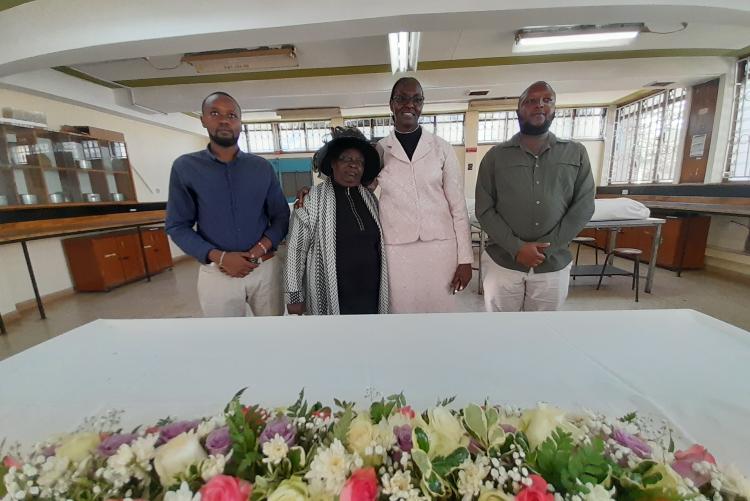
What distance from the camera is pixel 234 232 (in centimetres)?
152

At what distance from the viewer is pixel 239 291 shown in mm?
1562

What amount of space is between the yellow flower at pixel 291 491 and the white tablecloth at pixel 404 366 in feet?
0.91

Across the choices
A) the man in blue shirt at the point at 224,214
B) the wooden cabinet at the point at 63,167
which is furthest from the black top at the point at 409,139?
the wooden cabinet at the point at 63,167

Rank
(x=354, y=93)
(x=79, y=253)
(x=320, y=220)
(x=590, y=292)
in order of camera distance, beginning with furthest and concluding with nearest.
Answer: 1. (x=354, y=93)
2. (x=79, y=253)
3. (x=590, y=292)
4. (x=320, y=220)

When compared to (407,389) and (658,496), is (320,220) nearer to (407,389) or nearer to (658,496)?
(407,389)

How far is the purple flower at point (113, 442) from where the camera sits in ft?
1.51

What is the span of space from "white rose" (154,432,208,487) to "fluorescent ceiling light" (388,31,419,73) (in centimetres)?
367

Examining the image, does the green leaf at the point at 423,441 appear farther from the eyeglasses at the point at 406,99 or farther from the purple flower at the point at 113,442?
the eyeglasses at the point at 406,99

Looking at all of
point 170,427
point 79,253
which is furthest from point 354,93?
point 170,427

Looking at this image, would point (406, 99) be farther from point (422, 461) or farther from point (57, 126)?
point (57, 126)

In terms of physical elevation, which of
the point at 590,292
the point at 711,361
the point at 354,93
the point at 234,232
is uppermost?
the point at 354,93

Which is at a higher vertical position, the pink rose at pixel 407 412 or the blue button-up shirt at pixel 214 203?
the blue button-up shirt at pixel 214 203

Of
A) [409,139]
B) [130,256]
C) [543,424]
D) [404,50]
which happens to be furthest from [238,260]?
[130,256]

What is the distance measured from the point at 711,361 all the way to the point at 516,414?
25.2 inches
